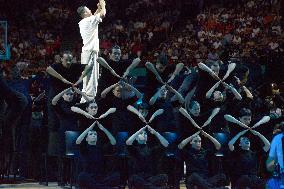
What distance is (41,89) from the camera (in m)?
10.1

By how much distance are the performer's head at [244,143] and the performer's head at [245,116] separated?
218 mm

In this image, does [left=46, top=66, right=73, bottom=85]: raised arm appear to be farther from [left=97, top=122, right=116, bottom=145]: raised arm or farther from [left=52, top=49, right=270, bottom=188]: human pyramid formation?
[left=97, top=122, right=116, bottom=145]: raised arm

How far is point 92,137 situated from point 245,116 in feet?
6.47

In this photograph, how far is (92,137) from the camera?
345 inches

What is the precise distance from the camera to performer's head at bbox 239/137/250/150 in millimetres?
8938

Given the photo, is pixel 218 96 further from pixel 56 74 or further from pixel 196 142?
pixel 56 74

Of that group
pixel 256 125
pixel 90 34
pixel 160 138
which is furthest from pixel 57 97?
pixel 90 34

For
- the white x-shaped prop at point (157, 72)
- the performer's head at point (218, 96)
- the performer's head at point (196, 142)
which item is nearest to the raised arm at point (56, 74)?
the white x-shaped prop at point (157, 72)

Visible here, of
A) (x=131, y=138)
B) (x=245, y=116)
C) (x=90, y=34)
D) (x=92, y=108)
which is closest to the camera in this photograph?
(x=131, y=138)

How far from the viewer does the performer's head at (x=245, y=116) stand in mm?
8969

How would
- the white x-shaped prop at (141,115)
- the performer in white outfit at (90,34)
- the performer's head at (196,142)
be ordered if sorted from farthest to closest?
the performer in white outfit at (90,34)
the white x-shaped prop at (141,115)
the performer's head at (196,142)

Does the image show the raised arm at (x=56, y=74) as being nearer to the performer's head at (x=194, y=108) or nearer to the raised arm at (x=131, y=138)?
the raised arm at (x=131, y=138)

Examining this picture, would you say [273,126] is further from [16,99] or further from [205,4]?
[205,4]

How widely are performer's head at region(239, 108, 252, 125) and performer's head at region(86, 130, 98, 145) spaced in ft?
6.17
